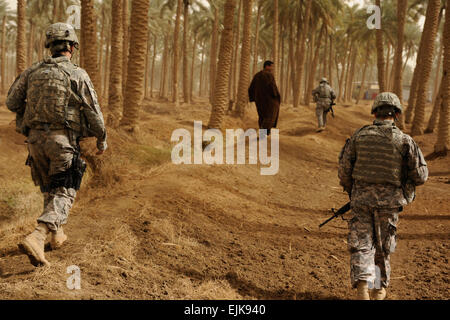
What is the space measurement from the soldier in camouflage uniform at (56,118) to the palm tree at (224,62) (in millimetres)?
7940

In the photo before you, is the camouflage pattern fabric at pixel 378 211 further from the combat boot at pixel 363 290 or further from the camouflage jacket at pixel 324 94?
the camouflage jacket at pixel 324 94

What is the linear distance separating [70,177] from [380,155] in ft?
9.30

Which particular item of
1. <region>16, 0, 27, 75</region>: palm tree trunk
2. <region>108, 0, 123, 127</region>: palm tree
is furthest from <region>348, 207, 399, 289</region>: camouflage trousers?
<region>16, 0, 27, 75</region>: palm tree trunk

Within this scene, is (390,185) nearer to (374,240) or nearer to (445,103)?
(374,240)

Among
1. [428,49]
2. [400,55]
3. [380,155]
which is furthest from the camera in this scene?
[400,55]

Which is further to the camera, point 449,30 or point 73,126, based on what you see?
point 449,30

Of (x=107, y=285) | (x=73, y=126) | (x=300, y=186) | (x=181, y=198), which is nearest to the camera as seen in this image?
(x=107, y=285)

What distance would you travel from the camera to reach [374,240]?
360cm

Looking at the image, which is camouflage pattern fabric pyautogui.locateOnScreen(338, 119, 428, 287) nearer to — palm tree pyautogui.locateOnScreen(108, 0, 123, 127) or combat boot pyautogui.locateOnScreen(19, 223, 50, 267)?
combat boot pyautogui.locateOnScreen(19, 223, 50, 267)

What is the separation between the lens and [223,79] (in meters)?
11.6

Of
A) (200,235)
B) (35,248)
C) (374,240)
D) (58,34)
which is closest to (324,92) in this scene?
(200,235)

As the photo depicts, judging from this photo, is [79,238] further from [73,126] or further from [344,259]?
[344,259]

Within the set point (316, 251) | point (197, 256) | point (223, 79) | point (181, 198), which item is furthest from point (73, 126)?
point (223, 79)
